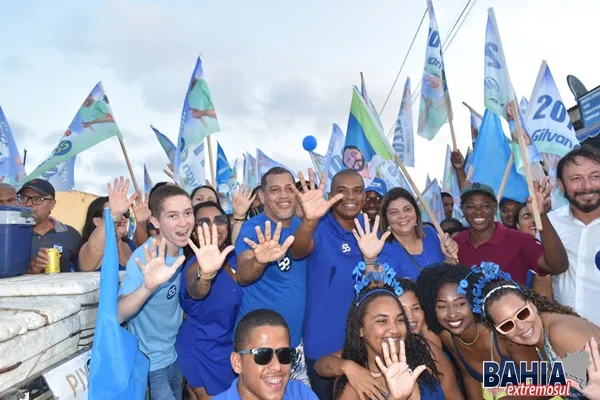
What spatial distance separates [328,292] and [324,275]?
138 mm

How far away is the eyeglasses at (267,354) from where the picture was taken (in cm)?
261

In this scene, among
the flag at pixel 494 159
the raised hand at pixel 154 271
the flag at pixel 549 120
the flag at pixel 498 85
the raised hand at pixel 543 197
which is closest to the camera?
the raised hand at pixel 154 271

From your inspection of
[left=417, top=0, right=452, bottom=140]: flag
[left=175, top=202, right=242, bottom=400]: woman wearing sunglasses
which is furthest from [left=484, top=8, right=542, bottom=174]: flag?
[left=175, top=202, right=242, bottom=400]: woman wearing sunglasses

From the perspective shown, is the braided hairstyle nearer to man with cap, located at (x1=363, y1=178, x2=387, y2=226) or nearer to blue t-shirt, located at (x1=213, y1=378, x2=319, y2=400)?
blue t-shirt, located at (x1=213, y1=378, x2=319, y2=400)

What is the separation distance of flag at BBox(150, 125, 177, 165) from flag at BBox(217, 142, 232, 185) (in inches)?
76.6

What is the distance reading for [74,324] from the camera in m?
2.54

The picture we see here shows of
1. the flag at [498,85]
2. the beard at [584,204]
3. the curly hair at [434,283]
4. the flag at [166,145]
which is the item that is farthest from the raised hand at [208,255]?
the flag at [166,145]

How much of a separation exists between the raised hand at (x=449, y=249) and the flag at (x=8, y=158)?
6710 mm

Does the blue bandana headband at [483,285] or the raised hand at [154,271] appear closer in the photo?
the raised hand at [154,271]

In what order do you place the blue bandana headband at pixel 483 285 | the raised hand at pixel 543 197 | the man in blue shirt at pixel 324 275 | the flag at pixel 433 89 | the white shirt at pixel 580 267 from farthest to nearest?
the flag at pixel 433 89
the raised hand at pixel 543 197
the white shirt at pixel 580 267
the man in blue shirt at pixel 324 275
the blue bandana headband at pixel 483 285

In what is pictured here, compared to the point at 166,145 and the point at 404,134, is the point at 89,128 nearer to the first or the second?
the point at 166,145

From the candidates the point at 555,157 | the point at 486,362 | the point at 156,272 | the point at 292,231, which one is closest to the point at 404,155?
the point at 555,157

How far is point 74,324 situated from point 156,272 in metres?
0.50

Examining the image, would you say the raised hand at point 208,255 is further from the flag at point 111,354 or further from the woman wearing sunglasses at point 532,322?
the woman wearing sunglasses at point 532,322
